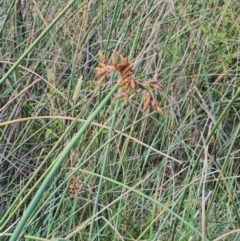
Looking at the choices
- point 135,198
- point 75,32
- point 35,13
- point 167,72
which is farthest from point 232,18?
point 135,198

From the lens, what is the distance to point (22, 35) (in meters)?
1.91

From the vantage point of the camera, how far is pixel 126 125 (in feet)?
4.96

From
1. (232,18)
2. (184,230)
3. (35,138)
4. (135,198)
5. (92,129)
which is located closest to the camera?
(184,230)

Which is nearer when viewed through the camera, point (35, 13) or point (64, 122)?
point (64, 122)

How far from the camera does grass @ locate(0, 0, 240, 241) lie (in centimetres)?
Answer: 124

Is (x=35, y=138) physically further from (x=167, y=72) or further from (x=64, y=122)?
(x=167, y=72)

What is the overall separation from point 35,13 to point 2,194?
0.72m

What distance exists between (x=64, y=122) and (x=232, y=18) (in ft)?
2.38

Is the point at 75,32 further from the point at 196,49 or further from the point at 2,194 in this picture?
the point at 2,194

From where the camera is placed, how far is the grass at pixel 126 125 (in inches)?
48.9

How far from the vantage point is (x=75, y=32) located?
1.82 metres

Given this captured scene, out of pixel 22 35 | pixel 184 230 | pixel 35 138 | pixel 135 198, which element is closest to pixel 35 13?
pixel 22 35

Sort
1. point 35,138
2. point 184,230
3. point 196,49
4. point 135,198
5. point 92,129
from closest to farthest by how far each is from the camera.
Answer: point 184,230
point 135,198
point 92,129
point 35,138
point 196,49

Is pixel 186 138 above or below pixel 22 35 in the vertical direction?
below
